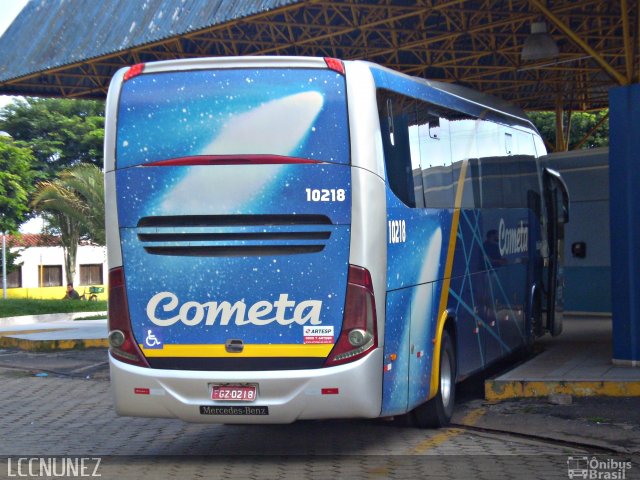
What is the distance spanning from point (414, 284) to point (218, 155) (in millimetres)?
2132

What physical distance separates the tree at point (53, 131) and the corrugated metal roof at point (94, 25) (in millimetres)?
31765

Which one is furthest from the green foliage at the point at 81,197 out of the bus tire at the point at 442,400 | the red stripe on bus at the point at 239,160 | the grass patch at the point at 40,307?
the red stripe on bus at the point at 239,160

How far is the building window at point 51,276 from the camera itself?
6586cm

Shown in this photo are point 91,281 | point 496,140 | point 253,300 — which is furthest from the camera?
point 91,281

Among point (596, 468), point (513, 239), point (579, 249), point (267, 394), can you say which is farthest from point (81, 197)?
point (596, 468)

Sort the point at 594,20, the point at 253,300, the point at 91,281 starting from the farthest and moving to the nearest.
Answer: the point at 91,281 < the point at 594,20 < the point at 253,300

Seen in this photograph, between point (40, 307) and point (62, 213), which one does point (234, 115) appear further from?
point (62, 213)

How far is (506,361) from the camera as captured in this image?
16125mm

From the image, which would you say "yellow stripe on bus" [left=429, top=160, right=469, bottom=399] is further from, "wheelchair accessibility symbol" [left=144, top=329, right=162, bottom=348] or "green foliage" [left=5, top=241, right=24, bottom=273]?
"green foliage" [left=5, top=241, right=24, bottom=273]

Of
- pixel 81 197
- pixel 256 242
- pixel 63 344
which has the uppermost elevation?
pixel 81 197

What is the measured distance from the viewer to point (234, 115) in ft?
28.7

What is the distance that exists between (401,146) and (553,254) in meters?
7.96

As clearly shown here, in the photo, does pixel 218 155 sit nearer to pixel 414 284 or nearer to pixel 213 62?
pixel 213 62

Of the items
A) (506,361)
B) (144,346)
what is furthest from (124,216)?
(506,361)
